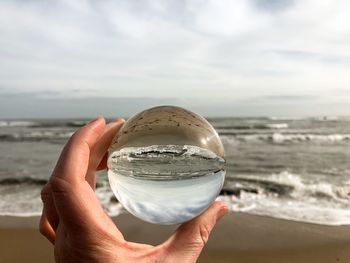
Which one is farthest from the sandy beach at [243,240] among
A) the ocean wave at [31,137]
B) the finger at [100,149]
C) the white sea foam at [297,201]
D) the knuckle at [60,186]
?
the ocean wave at [31,137]

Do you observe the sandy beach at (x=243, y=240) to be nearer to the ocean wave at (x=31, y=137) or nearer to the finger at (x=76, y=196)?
the finger at (x=76, y=196)

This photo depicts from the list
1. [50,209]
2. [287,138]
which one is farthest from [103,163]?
[287,138]

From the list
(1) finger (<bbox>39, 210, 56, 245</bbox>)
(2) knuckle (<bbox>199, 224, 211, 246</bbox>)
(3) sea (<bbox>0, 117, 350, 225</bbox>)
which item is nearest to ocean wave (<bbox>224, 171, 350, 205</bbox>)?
(3) sea (<bbox>0, 117, 350, 225</bbox>)

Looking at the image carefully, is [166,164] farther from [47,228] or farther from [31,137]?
[31,137]

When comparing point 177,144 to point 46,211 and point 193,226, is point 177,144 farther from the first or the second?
point 46,211

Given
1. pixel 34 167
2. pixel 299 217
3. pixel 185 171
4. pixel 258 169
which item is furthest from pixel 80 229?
pixel 34 167

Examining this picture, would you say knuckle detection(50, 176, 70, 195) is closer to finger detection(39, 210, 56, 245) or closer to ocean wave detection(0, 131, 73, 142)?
finger detection(39, 210, 56, 245)
